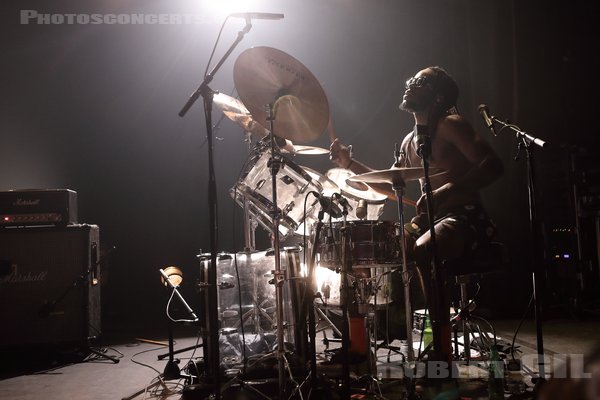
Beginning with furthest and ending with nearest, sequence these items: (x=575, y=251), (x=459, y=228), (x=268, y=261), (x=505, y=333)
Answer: (x=575, y=251), (x=505, y=333), (x=268, y=261), (x=459, y=228)

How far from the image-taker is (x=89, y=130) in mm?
5695

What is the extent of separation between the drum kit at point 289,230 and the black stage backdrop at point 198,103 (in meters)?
2.16

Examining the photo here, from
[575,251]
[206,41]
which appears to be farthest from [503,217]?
[206,41]

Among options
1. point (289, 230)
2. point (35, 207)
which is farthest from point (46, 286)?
point (289, 230)

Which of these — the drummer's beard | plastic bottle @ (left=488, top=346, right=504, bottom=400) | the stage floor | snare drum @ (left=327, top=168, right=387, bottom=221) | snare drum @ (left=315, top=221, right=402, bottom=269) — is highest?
the drummer's beard

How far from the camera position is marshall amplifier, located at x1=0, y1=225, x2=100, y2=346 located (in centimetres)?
413

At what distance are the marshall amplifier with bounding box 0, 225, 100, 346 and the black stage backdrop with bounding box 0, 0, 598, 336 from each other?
1.23m

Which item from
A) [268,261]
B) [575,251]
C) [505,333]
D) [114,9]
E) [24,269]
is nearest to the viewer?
[268,261]

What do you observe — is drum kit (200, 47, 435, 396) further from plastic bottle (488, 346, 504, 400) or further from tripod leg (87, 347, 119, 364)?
tripod leg (87, 347, 119, 364)

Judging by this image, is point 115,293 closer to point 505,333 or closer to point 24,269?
point 24,269

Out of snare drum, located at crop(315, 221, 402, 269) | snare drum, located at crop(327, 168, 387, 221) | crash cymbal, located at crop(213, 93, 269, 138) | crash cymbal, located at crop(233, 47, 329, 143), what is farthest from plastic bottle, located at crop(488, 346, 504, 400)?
crash cymbal, located at crop(213, 93, 269, 138)

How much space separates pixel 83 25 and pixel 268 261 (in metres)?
4.13

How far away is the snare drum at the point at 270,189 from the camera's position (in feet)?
11.3

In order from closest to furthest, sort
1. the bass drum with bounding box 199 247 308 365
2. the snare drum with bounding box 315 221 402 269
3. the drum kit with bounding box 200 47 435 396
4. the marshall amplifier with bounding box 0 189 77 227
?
1. the drum kit with bounding box 200 47 435 396
2. the snare drum with bounding box 315 221 402 269
3. the bass drum with bounding box 199 247 308 365
4. the marshall amplifier with bounding box 0 189 77 227
